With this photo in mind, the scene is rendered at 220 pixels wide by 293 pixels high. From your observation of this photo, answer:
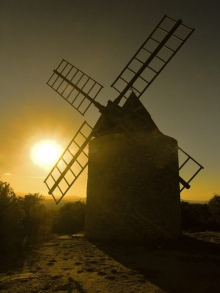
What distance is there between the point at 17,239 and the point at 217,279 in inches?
256

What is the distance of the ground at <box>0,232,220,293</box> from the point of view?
4.68 m

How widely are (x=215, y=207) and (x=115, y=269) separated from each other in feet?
32.4

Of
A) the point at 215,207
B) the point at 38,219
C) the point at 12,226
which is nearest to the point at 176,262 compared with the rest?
the point at 12,226

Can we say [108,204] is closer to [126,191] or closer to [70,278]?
[126,191]

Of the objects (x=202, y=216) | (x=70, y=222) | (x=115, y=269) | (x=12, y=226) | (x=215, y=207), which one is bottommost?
(x=115, y=269)

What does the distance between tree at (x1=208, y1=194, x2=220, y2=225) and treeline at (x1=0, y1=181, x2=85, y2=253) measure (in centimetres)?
736

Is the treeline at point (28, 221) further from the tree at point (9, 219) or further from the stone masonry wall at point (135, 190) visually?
the stone masonry wall at point (135, 190)

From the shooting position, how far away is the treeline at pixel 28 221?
8281 millimetres

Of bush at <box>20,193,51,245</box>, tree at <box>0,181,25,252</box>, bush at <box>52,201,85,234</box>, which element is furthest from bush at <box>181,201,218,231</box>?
tree at <box>0,181,25,252</box>

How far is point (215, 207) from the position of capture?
13.8m

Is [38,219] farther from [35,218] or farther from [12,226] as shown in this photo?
[12,226]

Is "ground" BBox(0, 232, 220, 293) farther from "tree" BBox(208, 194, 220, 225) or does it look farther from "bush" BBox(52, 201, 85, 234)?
"tree" BBox(208, 194, 220, 225)

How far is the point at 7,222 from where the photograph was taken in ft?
27.4

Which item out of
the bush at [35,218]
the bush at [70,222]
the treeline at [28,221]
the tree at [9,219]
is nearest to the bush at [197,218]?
the bush at [70,222]
